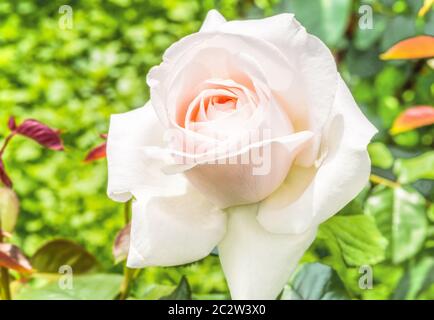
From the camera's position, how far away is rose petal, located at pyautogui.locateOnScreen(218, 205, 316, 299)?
0.45m

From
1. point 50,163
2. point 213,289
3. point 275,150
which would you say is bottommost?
point 213,289

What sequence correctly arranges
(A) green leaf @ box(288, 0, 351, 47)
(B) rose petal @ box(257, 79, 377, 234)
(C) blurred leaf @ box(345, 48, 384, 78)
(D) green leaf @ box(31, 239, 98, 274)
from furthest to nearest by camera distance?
(C) blurred leaf @ box(345, 48, 384, 78) < (A) green leaf @ box(288, 0, 351, 47) < (D) green leaf @ box(31, 239, 98, 274) < (B) rose petal @ box(257, 79, 377, 234)

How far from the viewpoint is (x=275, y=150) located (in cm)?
44

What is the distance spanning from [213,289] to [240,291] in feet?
3.02

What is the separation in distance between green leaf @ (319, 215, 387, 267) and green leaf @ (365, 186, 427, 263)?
369 millimetres

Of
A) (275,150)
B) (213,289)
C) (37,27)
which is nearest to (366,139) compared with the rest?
(275,150)

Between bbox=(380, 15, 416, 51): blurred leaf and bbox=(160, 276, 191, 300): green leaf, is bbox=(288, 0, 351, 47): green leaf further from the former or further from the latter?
bbox=(160, 276, 191, 300): green leaf

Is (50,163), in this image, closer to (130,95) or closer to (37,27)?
(130,95)

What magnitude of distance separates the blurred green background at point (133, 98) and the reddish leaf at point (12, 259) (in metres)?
0.41

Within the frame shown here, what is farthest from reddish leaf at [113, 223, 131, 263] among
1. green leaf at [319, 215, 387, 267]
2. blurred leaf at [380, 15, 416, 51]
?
blurred leaf at [380, 15, 416, 51]

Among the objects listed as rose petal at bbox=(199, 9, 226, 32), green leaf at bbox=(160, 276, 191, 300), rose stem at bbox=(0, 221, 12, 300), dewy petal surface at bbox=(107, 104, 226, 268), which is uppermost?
rose petal at bbox=(199, 9, 226, 32)

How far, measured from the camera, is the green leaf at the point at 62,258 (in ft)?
2.19

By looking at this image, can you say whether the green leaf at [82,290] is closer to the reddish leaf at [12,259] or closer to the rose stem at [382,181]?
the reddish leaf at [12,259]
